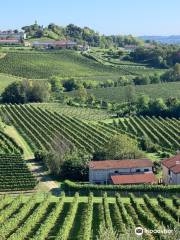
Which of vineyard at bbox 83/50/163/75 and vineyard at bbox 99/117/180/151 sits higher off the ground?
vineyard at bbox 83/50/163/75

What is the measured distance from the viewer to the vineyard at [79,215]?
37.2m

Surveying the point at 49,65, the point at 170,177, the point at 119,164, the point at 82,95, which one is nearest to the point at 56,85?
the point at 82,95

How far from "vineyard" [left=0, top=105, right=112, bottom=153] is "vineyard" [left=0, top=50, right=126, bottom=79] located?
51042 mm

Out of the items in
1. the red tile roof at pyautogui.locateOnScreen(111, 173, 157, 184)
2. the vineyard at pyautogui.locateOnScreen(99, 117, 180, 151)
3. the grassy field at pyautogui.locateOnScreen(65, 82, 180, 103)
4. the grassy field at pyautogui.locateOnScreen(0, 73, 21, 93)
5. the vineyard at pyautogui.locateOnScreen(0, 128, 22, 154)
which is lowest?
the grassy field at pyautogui.locateOnScreen(65, 82, 180, 103)

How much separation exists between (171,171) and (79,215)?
15.1m

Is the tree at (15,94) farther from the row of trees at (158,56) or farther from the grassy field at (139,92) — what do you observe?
the row of trees at (158,56)

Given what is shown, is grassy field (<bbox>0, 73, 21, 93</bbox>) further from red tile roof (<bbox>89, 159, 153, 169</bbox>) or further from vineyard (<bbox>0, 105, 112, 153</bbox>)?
red tile roof (<bbox>89, 159, 153, 169</bbox>)

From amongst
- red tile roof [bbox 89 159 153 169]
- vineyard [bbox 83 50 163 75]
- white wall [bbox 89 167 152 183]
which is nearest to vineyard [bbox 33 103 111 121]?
red tile roof [bbox 89 159 153 169]

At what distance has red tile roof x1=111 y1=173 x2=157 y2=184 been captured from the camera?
174 ft

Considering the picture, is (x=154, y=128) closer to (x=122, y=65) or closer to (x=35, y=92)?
(x=35, y=92)

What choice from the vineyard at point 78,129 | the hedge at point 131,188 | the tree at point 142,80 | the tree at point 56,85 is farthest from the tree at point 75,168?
the tree at point 142,80

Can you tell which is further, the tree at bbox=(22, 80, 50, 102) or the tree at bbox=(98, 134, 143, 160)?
the tree at bbox=(22, 80, 50, 102)

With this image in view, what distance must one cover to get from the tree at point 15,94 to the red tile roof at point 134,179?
61534mm

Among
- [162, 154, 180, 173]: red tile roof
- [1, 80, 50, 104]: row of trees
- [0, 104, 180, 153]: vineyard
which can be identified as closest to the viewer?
[162, 154, 180, 173]: red tile roof
